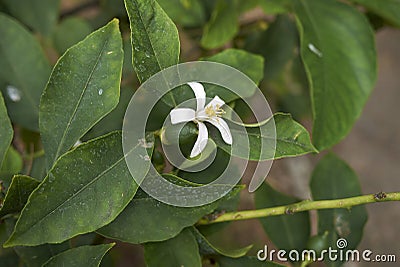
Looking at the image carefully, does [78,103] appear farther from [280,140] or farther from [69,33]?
[69,33]

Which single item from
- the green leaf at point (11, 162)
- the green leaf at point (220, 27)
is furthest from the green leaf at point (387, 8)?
the green leaf at point (11, 162)

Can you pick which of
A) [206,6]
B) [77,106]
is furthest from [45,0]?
[77,106]

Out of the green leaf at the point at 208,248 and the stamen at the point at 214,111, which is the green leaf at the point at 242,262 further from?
the stamen at the point at 214,111

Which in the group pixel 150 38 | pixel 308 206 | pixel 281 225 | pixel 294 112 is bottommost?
pixel 294 112

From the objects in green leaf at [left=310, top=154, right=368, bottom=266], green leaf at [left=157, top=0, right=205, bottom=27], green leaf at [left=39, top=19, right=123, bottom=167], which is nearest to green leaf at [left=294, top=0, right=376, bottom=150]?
green leaf at [left=310, top=154, right=368, bottom=266]

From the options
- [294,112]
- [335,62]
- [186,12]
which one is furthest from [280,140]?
[294,112]

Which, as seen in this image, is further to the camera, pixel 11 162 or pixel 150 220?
pixel 11 162
